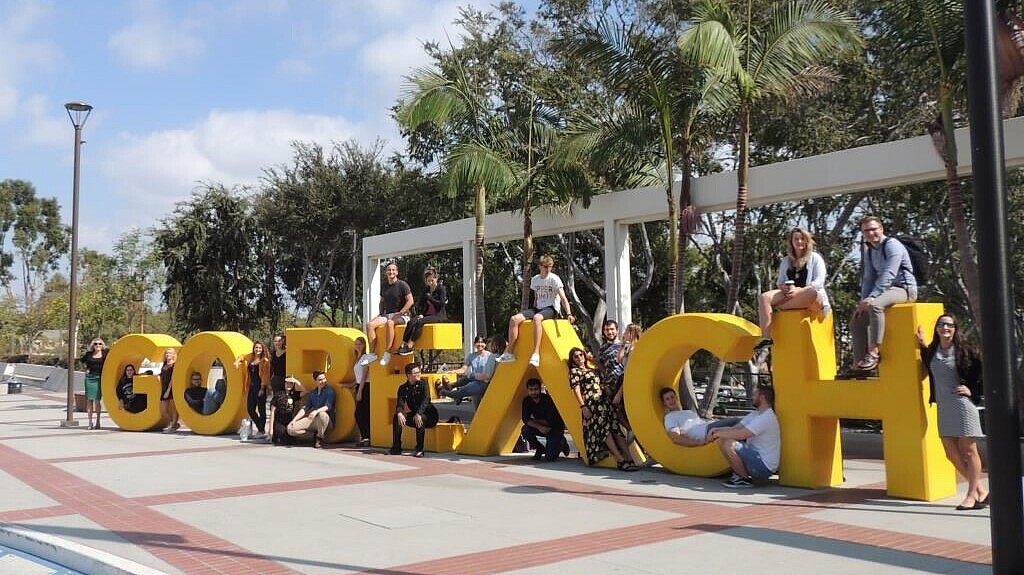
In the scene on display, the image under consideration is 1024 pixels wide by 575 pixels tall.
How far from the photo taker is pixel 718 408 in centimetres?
1777

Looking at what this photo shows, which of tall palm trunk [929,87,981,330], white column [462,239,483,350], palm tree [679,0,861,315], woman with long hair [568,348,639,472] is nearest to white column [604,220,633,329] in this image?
palm tree [679,0,861,315]

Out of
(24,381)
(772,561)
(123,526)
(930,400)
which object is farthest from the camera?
(24,381)

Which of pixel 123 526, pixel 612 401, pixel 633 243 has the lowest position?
pixel 123 526

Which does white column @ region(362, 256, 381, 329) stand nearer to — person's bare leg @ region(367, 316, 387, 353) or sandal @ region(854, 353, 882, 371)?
person's bare leg @ region(367, 316, 387, 353)

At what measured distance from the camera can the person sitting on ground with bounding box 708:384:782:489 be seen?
9984 mm

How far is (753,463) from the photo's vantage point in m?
10.0

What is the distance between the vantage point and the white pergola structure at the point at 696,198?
12.9m

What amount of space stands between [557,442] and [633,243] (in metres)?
17.3

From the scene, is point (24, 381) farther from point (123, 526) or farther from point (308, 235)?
point (123, 526)

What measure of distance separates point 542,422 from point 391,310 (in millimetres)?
3418

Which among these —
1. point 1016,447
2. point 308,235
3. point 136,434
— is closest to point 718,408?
point 136,434

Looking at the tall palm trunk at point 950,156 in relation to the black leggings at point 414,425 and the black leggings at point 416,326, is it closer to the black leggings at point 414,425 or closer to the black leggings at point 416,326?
the black leggings at point 416,326

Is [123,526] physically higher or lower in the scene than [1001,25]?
lower

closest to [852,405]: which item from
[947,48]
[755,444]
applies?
[755,444]
